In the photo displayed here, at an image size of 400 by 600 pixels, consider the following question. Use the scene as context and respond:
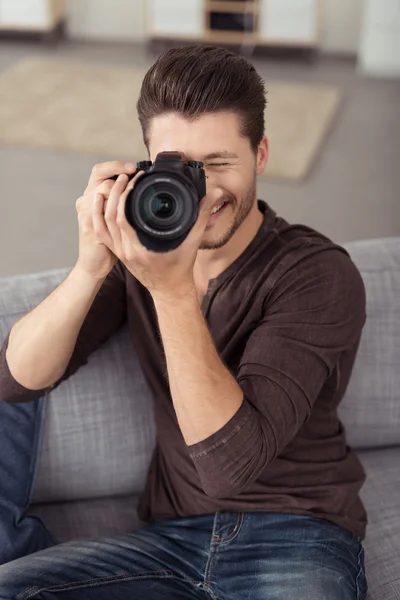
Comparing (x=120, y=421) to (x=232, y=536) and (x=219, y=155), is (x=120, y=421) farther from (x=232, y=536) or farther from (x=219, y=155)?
(x=219, y=155)

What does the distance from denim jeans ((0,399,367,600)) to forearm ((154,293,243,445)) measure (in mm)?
287

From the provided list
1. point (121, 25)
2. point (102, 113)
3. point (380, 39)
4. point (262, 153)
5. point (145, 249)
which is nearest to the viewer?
point (145, 249)

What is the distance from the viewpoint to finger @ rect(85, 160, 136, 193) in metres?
1.16

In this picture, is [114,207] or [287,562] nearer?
[114,207]

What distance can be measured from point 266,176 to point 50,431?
91.7 inches

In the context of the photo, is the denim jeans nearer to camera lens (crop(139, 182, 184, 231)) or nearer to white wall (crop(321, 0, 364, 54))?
camera lens (crop(139, 182, 184, 231))

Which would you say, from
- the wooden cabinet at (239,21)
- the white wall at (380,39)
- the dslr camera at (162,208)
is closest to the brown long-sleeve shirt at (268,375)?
the dslr camera at (162,208)

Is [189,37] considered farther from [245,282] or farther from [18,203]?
[245,282]

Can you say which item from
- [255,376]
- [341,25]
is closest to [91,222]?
[255,376]

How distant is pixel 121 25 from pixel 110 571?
4681 millimetres

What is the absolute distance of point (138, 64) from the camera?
498 centimetres

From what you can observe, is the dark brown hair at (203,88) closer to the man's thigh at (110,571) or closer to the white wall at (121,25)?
the man's thigh at (110,571)

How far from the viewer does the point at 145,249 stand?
43.4 inches

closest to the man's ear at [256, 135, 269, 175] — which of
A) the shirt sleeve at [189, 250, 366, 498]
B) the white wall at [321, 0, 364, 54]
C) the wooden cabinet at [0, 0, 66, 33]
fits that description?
the shirt sleeve at [189, 250, 366, 498]
